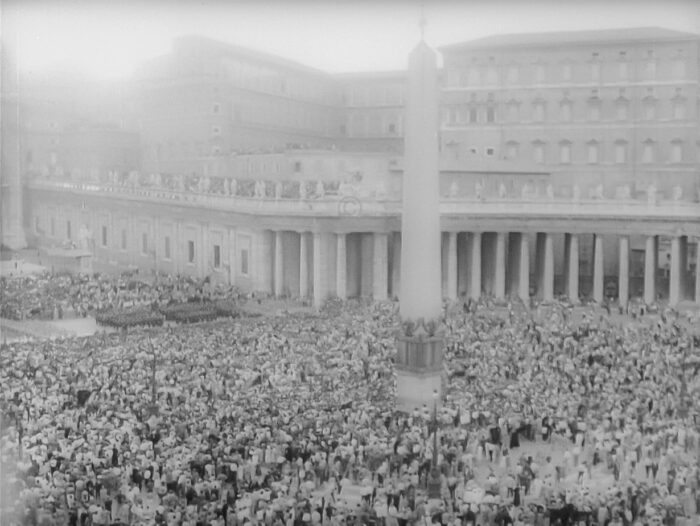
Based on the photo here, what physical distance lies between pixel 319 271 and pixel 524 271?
12.9 ft

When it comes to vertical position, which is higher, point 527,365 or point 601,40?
point 601,40

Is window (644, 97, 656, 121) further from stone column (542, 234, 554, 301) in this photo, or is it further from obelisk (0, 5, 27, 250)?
obelisk (0, 5, 27, 250)

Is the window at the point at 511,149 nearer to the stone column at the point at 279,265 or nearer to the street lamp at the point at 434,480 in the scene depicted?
the stone column at the point at 279,265

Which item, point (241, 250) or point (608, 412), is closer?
point (608, 412)

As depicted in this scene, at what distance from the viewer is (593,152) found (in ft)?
58.2

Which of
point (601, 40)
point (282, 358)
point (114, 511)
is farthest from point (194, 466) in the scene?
point (601, 40)

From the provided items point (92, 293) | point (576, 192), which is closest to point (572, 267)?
point (576, 192)

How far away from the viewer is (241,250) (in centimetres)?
1641

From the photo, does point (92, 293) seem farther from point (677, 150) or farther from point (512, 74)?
point (677, 150)

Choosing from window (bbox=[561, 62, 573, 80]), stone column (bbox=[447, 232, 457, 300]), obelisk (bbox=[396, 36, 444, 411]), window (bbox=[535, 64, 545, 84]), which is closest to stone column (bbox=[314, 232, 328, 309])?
stone column (bbox=[447, 232, 457, 300])

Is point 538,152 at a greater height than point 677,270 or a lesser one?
greater

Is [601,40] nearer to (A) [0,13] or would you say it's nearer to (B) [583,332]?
(B) [583,332]

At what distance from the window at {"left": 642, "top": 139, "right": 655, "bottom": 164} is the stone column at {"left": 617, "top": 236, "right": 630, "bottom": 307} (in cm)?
227

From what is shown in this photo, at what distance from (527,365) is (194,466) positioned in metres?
5.44
